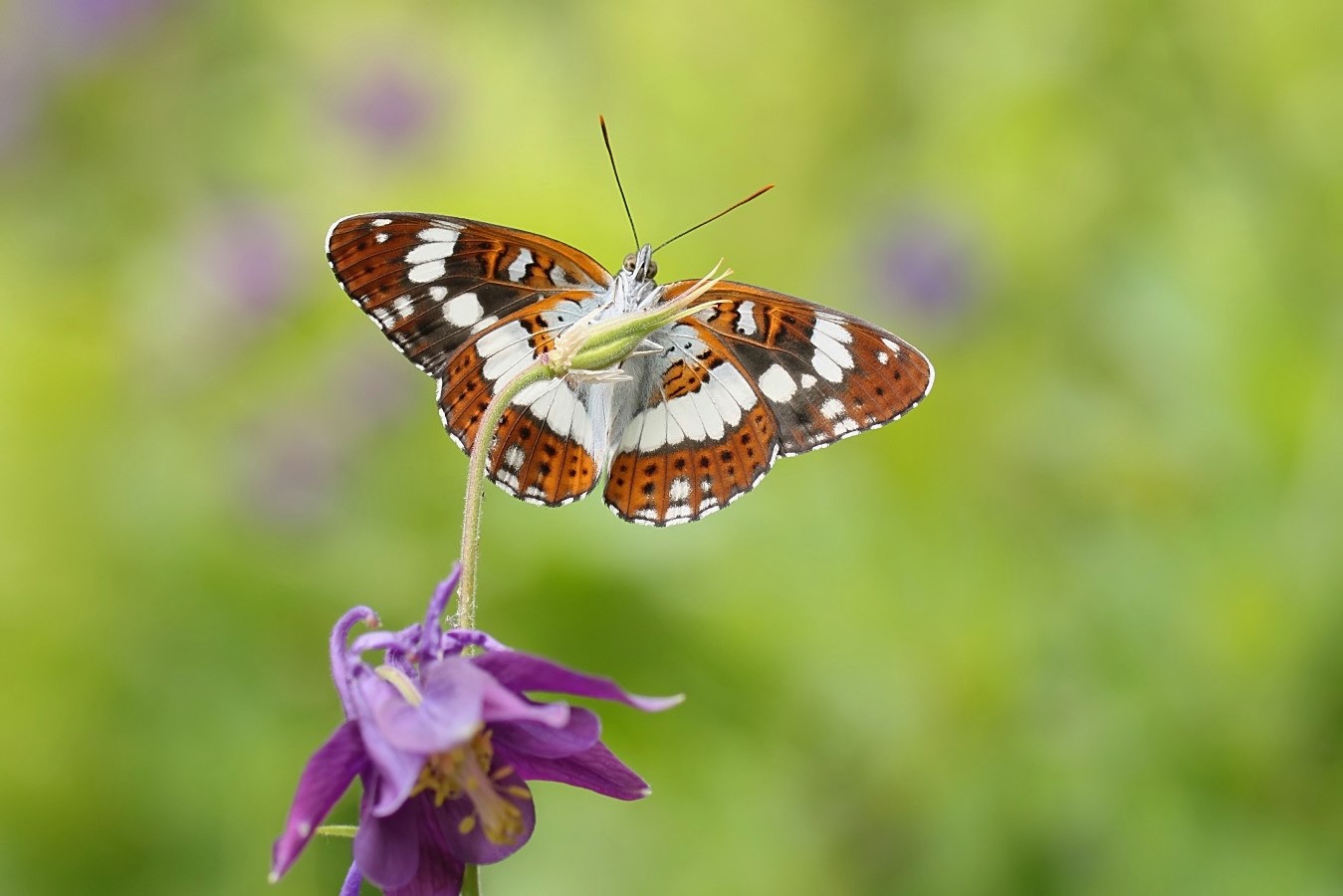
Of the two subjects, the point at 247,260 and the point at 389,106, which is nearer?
the point at 247,260

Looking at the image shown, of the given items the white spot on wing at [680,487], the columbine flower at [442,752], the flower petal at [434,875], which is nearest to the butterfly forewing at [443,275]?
the white spot on wing at [680,487]

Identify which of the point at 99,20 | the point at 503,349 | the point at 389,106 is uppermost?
the point at 99,20

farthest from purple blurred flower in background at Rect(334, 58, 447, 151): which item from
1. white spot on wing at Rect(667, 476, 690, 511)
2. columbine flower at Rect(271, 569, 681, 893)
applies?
columbine flower at Rect(271, 569, 681, 893)

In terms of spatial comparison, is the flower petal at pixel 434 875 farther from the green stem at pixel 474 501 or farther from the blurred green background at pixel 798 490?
the blurred green background at pixel 798 490

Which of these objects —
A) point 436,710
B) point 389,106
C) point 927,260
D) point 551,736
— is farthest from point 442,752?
point 389,106

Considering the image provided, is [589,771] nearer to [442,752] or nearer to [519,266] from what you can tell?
[442,752]

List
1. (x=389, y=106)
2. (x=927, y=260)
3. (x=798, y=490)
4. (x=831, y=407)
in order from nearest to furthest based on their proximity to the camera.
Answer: (x=831, y=407) < (x=798, y=490) < (x=927, y=260) < (x=389, y=106)

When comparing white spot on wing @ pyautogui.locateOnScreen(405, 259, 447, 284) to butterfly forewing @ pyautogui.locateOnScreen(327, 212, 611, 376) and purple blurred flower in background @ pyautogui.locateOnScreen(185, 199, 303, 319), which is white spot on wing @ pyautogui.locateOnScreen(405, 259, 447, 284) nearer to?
butterfly forewing @ pyautogui.locateOnScreen(327, 212, 611, 376)

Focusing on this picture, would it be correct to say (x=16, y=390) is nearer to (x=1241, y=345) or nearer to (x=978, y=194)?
(x=978, y=194)
